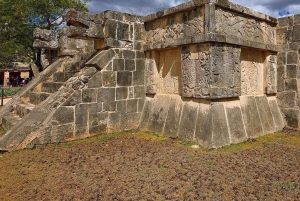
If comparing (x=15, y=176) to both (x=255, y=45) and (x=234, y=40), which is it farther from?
(x=255, y=45)

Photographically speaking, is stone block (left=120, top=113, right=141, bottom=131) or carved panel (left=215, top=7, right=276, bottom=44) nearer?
carved panel (left=215, top=7, right=276, bottom=44)

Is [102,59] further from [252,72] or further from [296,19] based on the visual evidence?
[296,19]

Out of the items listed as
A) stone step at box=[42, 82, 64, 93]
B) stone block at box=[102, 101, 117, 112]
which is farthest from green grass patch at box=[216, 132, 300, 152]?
stone step at box=[42, 82, 64, 93]

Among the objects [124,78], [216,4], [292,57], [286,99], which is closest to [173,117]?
[124,78]

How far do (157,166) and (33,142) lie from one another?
2.46 metres

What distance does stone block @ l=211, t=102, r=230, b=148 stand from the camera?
4555 millimetres

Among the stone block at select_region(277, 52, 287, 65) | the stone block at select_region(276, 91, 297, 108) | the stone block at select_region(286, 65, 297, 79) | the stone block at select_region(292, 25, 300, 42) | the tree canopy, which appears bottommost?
the stone block at select_region(276, 91, 297, 108)

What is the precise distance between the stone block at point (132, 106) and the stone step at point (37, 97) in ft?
6.51

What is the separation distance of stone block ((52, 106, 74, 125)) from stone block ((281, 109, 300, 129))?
5209 mm

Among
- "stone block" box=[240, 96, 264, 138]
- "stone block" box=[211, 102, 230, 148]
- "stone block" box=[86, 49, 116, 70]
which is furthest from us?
"stone block" box=[86, 49, 116, 70]

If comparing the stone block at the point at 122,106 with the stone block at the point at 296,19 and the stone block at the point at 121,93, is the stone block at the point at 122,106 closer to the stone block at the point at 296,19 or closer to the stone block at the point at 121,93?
the stone block at the point at 121,93

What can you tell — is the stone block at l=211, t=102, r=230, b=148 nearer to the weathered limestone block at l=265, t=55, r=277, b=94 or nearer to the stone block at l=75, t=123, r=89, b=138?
the weathered limestone block at l=265, t=55, r=277, b=94

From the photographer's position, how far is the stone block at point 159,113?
5.62m

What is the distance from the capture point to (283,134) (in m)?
5.69
